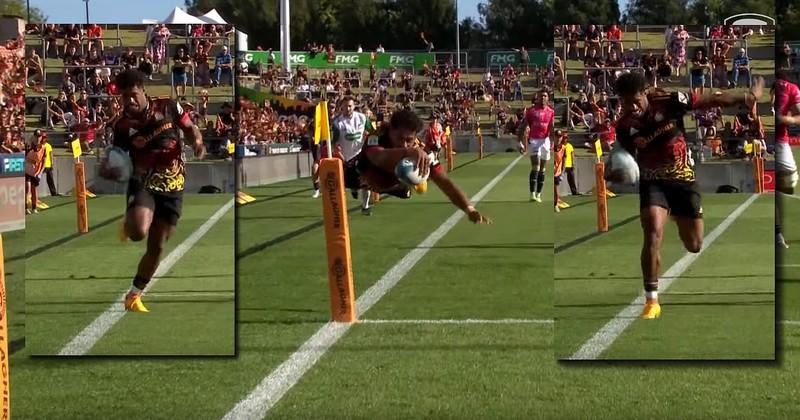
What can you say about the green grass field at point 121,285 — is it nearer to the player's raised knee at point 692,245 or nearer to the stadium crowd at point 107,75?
the stadium crowd at point 107,75

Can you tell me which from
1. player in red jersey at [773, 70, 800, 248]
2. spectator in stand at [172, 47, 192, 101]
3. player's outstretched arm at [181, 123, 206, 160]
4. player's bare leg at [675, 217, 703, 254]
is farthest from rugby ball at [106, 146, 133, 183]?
player in red jersey at [773, 70, 800, 248]

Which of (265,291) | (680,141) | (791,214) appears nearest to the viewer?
(680,141)

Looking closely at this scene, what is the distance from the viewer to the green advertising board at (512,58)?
328 inches

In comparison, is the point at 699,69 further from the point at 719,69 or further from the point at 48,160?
the point at 48,160

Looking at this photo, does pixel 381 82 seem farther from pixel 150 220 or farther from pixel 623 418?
pixel 623 418

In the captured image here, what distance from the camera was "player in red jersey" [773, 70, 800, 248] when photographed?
24.0ft

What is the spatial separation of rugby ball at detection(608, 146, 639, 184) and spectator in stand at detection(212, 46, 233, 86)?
2328mm

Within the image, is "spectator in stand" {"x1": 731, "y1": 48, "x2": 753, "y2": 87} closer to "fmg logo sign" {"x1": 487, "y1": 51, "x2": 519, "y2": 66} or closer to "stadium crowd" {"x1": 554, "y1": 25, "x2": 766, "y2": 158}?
"stadium crowd" {"x1": 554, "y1": 25, "x2": 766, "y2": 158}

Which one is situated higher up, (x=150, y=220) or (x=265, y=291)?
(x=150, y=220)

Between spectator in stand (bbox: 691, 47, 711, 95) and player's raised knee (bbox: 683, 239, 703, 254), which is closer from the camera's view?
spectator in stand (bbox: 691, 47, 711, 95)

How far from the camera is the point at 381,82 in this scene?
9289 mm

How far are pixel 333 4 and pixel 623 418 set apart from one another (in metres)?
3.94

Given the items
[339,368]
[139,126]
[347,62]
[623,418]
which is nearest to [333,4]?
[347,62]

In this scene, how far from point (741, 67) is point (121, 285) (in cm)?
400
